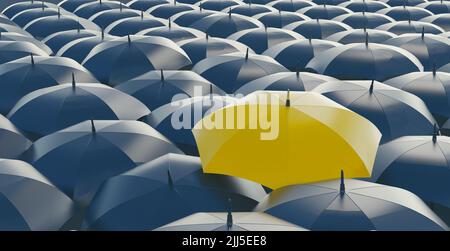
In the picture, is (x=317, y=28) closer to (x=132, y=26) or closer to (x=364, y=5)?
(x=132, y=26)

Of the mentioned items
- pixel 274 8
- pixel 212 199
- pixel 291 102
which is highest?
pixel 291 102

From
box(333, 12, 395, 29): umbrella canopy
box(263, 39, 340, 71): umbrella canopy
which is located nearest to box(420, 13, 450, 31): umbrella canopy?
box(333, 12, 395, 29): umbrella canopy

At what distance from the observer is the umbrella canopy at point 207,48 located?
1346 cm

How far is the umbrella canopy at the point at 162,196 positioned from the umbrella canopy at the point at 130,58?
520cm

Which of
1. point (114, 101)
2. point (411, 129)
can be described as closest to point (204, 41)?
point (114, 101)

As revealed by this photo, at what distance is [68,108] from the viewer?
966 centimetres

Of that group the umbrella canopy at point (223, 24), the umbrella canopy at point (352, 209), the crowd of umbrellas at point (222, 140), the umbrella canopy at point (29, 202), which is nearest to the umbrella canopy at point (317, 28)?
the umbrella canopy at point (223, 24)

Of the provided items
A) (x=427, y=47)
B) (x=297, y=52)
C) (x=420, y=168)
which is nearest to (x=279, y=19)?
(x=297, y=52)

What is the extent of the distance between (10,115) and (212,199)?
14.1 ft

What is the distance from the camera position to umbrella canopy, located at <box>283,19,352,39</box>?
1638 cm

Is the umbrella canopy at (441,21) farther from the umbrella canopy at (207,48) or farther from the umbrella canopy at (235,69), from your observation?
the umbrella canopy at (235,69)

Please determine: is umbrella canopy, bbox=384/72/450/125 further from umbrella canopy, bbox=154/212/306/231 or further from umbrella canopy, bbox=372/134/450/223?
umbrella canopy, bbox=154/212/306/231

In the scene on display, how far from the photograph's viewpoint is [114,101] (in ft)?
32.6
